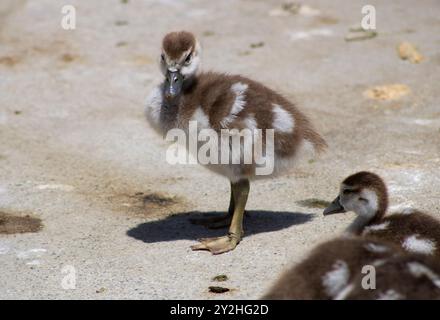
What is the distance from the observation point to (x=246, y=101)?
6.59 meters

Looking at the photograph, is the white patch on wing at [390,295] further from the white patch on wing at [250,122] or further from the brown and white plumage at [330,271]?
the white patch on wing at [250,122]

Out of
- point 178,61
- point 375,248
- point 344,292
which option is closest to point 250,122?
point 178,61

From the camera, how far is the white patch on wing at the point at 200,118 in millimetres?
6574

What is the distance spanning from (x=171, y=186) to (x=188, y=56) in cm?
157

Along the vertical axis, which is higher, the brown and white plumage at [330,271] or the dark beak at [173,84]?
the dark beak at [173,84]

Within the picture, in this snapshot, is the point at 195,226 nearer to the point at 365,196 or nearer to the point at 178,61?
the point at 178,61

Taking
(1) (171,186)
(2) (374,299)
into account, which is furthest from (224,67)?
(2) (374,299)

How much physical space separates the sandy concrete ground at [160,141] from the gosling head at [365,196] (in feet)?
1.92

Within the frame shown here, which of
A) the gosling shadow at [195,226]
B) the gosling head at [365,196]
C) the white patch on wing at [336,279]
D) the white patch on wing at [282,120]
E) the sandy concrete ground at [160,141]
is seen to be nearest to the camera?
the white patch on wing at [336,279]

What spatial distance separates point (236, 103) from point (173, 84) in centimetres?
55

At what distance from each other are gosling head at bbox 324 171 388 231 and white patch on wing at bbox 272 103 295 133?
29.7 inches

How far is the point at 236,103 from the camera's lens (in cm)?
655

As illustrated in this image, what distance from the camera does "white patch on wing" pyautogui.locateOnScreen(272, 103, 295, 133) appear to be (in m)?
6.61

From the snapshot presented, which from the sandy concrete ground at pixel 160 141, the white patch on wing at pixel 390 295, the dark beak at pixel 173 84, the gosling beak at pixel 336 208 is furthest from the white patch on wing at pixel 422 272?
the dark beak at pixel 173 84
